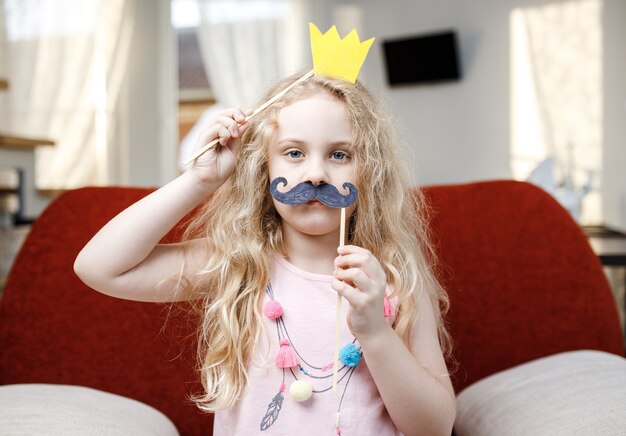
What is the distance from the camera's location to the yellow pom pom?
0.88m

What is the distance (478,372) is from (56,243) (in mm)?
892

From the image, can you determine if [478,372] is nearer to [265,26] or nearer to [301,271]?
[301,271]

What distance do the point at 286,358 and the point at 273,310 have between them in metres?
0.07

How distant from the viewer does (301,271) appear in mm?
960

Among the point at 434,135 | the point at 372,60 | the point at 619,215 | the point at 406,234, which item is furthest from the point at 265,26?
the point at 406,234

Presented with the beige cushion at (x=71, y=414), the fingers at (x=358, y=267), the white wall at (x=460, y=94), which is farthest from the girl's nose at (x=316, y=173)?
the white wall at (x=460, y=94)

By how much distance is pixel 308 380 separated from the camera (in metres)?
0.91

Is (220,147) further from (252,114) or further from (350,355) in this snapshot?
(350,355)

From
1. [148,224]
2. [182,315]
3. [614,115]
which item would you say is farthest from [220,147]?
[614,115]

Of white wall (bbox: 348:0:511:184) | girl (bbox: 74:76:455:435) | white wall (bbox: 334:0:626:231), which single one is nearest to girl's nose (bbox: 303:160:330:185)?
girl (bbox: 74:76:455:435)

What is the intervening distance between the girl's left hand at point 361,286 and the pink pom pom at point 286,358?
0.14 metres

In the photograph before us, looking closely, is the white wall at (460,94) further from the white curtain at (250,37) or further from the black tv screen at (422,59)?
the white curtain at (250,37)

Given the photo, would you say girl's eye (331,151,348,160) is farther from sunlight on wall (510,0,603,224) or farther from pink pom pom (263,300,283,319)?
sunlight on wall (510,0,603,224)

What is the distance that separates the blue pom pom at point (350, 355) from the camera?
2.95 feet
